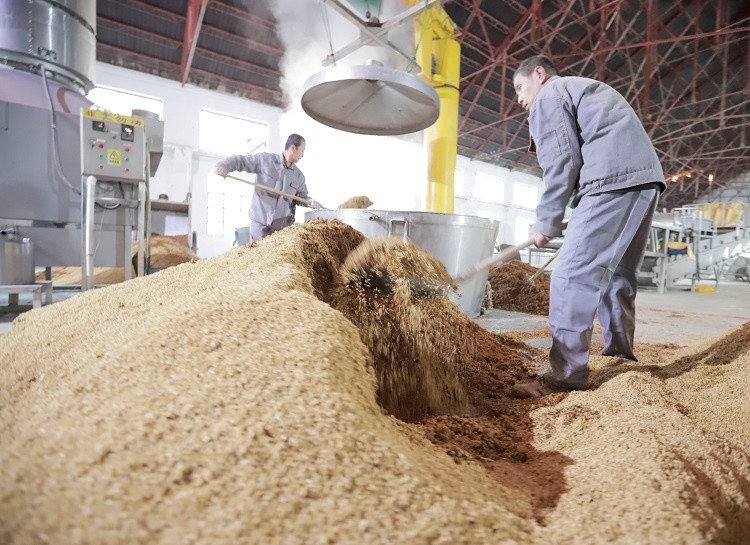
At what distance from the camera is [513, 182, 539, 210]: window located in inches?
625

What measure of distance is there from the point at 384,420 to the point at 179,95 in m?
9.56

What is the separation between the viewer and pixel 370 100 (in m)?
2.58

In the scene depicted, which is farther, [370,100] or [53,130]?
[53,130]

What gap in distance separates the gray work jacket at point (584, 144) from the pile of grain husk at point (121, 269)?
363cm

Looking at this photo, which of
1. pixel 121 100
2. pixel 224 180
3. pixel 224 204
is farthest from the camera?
pixel 224 204

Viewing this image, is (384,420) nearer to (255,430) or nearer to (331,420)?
(331,420)

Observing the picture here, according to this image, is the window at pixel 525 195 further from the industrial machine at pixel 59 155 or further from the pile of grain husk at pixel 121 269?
the industrial machine at pixel 59 155

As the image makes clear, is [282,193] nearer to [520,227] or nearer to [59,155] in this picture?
[59,155]

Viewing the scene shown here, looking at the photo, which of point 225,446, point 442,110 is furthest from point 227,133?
point 225,446

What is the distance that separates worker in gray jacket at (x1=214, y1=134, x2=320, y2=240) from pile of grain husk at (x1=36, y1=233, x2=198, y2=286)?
3.50ft

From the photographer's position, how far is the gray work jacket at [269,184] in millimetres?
3652

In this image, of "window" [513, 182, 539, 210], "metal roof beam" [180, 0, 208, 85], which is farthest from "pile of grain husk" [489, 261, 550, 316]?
"window" [513, 182, 539, 210]

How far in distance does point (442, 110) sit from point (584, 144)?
3.09 metres

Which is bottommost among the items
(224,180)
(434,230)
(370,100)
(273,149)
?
(434,230)
